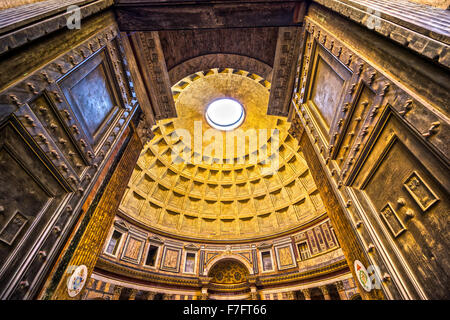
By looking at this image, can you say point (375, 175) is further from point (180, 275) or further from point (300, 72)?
point (180, 275)

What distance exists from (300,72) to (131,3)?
5074 millimetres

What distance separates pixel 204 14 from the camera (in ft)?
17.8

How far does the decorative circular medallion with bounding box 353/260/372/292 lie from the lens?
11.7 feet

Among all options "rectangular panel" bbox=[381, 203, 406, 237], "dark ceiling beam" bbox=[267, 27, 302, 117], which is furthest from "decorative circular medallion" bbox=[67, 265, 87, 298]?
"dark ceiling beam" bbox=[267, 27, 302, 117]

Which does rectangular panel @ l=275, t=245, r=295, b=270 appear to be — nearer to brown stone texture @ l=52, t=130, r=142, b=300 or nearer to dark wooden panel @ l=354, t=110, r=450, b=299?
dark wooden panel @ l=354, t=110, r=450, b=299

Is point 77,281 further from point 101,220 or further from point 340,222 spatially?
point 340,222

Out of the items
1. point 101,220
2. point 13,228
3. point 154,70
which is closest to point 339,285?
point 101,220

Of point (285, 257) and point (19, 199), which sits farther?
point (285, 257)

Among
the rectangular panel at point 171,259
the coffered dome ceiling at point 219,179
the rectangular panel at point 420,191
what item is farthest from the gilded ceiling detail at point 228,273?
the rectangular panel at point 420,191

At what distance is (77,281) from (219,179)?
1354 cm

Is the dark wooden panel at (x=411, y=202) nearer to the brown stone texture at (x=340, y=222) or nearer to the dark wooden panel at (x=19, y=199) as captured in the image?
the brown stone texture at (x=340, y=222)

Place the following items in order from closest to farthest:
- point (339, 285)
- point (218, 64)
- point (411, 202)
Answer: point (411, 202) → point (218, 64) → point (339, 285)

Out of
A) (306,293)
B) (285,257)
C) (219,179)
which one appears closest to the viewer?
(306,293)
